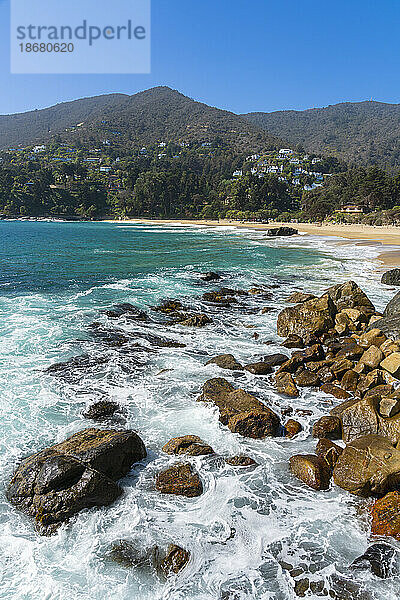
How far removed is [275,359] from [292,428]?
389cm

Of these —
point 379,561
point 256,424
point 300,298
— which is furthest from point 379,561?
point 300,298

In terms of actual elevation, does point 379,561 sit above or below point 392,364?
below

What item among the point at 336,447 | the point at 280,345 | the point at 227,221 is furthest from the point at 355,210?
the point at 336,447

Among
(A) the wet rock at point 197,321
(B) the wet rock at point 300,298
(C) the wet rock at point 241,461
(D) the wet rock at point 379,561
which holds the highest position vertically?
(B) the wet rock at point 300,298

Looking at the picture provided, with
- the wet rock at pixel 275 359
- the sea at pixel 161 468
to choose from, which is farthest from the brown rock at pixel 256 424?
the wet rock at pixel 275 359

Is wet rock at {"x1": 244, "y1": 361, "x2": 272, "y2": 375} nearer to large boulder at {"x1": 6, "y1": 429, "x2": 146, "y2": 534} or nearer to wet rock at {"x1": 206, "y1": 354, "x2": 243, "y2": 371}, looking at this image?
wet rock at {"x1": 206, "y1": 354, "x2": 243, "y2": 371}

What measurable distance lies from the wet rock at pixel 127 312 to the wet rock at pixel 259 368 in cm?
677

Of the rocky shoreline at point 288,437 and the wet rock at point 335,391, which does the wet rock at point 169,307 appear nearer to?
the rocky shoreline at point 288,437

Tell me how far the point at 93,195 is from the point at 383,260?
395ft

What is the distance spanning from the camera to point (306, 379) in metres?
10.9

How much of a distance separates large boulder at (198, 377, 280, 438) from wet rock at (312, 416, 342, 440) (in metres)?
0.92

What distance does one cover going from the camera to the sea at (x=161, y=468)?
17.5 ft

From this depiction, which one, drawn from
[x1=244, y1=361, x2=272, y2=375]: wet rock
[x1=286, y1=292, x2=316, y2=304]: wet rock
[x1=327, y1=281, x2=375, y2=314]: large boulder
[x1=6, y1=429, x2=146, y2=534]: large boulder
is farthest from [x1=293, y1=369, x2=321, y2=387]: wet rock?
[x1=286, y1=292, x2=316, y2=304]: wet rock

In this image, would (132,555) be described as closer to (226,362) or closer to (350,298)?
(226,362)
